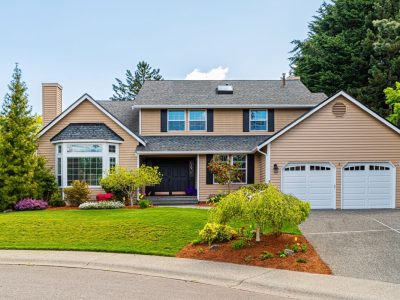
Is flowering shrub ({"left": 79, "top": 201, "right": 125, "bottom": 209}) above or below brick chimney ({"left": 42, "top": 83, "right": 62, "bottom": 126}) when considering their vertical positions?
below

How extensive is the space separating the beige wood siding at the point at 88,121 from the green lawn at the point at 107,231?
5.61 meters

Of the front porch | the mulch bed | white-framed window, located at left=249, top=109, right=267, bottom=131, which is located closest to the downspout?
white-framed window, located at left=249, top=109, right=267, bottom=131

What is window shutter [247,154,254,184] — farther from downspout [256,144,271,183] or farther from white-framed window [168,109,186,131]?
white-framed window [168,109,186,131]

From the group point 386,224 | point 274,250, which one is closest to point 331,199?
point 386,224

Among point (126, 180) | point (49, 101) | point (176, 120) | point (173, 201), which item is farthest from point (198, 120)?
point (49, 101)

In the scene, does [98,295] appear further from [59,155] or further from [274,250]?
[59,155]

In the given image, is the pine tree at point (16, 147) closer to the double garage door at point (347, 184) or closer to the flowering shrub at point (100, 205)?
the flowering shrub at point (100, 205)

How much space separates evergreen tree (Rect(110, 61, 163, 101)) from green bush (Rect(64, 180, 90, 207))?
→ 128ft

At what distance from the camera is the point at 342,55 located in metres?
36.5

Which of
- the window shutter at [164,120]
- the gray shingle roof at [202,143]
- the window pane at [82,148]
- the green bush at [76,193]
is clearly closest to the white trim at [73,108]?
the gray shingle roof at [202,143]

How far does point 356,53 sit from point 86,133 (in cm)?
2486

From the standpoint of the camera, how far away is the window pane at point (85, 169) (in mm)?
20766

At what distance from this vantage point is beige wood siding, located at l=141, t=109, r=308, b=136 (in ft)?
76.1

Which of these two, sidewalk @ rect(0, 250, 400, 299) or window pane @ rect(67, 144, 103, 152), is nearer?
sidewalk @ rect(0, 250, 400, 299)
